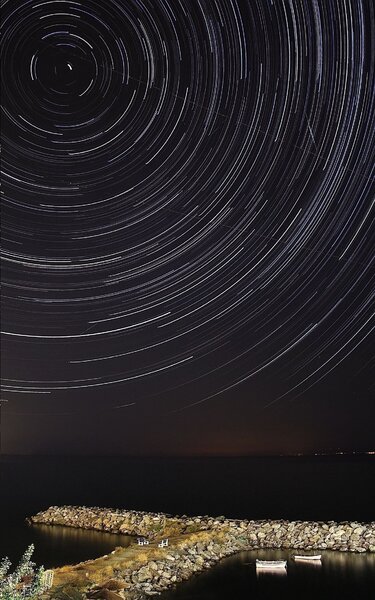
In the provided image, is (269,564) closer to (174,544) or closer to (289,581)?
(289,581)

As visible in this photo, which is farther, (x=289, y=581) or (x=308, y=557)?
(x=308, y=557)

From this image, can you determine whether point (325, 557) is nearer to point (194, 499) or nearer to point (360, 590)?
point (360, 590)

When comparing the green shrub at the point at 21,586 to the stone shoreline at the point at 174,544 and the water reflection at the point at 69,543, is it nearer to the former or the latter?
the stone shoreline at the point at 174,544

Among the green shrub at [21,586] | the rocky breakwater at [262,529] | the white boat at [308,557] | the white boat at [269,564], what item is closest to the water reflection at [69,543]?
the rocky breakwater at [262,529]

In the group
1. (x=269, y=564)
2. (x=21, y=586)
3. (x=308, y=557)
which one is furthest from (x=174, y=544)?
(x=21, y=586)

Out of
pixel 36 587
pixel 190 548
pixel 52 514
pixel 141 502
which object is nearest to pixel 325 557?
pixel 190 548
